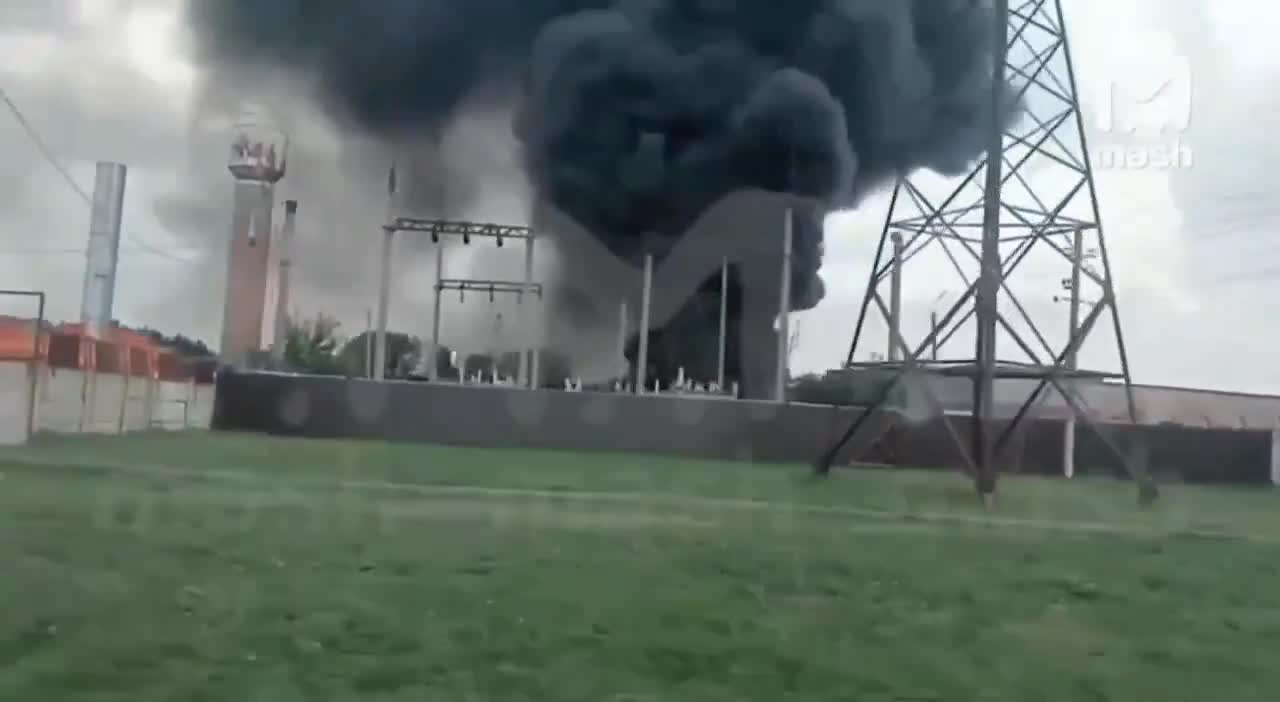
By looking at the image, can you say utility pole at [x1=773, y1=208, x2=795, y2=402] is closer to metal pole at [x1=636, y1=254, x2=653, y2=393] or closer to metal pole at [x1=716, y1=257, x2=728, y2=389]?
metal pole at [x1=716, y1=257, x2=728, y2=389]

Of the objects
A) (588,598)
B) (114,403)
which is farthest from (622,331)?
(588,598)

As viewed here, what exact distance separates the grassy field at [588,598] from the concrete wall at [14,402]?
163 inches

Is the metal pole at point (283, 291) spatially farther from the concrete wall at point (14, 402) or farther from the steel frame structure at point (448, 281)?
the concrete wall at point (14, 402)

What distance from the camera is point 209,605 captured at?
6488 mm

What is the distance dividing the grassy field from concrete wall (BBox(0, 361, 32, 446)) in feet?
13.6

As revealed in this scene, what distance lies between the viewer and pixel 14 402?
54.1 feet

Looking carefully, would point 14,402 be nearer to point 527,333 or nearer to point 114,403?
point 114,403

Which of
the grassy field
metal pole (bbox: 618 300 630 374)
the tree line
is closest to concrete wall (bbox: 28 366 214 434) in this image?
the tree line

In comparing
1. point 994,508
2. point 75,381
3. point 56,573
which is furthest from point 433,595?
point 75,381

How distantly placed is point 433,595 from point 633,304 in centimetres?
2306

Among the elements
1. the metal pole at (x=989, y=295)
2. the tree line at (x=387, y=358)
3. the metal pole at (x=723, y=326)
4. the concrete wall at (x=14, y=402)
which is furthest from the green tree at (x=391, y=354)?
the metal pole at (x=989, y=295)

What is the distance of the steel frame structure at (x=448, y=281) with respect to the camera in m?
27.0

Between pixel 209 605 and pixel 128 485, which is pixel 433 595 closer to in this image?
pixel 209 605

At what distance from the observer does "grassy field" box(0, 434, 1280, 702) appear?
555 cm
